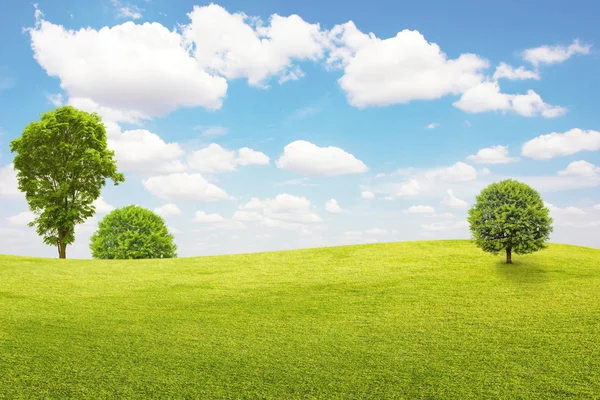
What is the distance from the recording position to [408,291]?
17750 millimetres

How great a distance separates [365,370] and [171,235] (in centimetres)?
4316

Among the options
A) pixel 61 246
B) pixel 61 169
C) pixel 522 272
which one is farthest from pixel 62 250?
pixel 522 272

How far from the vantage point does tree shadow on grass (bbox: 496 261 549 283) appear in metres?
19.4

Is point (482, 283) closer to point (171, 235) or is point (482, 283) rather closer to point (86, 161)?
point (86, 161)

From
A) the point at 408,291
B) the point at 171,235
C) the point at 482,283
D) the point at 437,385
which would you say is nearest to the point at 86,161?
the point at 171,235

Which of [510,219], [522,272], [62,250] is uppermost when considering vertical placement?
[510,219]

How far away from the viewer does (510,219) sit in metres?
20.1

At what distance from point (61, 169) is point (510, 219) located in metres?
31.2

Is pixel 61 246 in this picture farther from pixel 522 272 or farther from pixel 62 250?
pixel 522 272

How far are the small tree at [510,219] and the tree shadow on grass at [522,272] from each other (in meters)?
1.04

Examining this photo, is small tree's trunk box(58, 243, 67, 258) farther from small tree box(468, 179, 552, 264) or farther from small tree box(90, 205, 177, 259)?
small tree box(468, 179, 552, 264)

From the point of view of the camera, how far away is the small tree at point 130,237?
145 ft

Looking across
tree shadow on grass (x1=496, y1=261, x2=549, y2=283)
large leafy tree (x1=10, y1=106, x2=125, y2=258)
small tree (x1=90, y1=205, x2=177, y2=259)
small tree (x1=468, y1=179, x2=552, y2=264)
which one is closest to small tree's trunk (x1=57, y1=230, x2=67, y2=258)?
large leafy tree (x1=10, y1=106, x2=125, y2=258)

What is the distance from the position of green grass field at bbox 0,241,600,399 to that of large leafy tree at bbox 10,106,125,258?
406 inches
